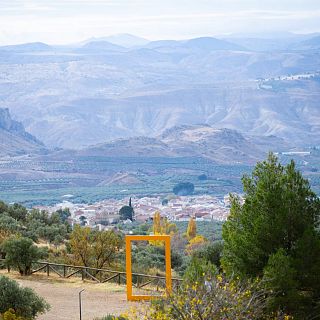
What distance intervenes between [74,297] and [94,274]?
2749 mm

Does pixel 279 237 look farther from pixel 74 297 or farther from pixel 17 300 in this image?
pixel 74 297

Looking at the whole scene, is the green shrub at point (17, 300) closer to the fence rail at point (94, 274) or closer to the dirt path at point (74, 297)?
the dirt path at point (74, 297)

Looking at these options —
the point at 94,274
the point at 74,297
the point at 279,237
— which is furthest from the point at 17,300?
the point at 94,274

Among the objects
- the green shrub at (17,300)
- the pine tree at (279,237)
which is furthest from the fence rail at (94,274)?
the pine tree at (279,237)

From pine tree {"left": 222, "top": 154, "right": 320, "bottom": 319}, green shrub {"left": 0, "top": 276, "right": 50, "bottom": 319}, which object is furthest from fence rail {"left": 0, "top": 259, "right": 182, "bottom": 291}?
pine tree {"left": 222, "top": 154, "right": 320, "bottom": 319}

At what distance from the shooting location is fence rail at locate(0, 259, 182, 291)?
21312 mm

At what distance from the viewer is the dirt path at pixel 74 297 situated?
18.5 metres

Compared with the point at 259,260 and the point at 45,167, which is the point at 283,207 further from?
the point at 45,167

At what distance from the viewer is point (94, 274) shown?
75.1ft

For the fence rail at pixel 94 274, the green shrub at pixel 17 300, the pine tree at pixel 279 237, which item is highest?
the pine tree at pixel 279 237

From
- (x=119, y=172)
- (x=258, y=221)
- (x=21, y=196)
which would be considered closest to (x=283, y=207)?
(x=258, y=221)

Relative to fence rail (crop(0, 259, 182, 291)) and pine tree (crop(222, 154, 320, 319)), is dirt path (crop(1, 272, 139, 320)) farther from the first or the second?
pine tree (crop(222, 154, 320, 319))

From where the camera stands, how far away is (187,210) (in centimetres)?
11494

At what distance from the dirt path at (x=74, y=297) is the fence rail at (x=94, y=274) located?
12.9 inches
